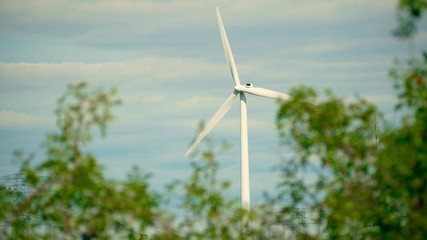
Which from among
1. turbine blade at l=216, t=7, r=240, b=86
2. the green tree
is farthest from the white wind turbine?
the green tree

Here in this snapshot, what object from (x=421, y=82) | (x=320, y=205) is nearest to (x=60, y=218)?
(x=320, y=205)

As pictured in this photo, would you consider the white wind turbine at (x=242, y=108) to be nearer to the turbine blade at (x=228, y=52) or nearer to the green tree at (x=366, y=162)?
A: the turbine blade at (x=228, y=52)

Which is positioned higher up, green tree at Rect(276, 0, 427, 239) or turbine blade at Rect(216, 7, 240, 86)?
turbine blade at Rect(216, 7, 240, 86)

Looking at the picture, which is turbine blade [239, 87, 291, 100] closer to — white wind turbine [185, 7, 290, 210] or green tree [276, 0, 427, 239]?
white wind turbine [185, 7, 290, 210]

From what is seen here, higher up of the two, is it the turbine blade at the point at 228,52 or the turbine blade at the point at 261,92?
the turbine blade at the point at 228,52

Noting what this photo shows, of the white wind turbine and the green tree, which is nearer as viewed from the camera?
the green tree

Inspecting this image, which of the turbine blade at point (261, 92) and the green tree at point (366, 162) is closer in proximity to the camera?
the green tree at point (366, 162)

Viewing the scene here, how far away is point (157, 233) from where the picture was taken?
40.1 m

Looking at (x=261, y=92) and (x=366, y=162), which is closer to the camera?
(x=366, y=162)

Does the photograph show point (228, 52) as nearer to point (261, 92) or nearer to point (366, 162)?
point (261, 92)

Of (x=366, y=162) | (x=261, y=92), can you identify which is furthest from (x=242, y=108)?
(x=366, y=162)

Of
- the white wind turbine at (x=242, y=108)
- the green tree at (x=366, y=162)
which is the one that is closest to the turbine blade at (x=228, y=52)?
the white wind turbine at (x=242, y=108)

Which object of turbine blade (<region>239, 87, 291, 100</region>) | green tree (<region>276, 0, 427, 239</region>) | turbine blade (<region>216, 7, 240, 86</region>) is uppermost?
turbine blade (<region>216, 7, 240, 86</region>)

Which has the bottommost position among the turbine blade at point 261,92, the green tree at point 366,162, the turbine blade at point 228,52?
the green tree at point 366,162
